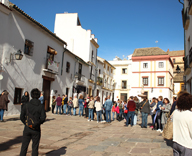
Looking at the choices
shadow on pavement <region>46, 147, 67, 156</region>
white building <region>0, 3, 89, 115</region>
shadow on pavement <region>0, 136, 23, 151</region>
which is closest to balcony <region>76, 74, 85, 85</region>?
white building <region>0, 3, 89, 115</region>

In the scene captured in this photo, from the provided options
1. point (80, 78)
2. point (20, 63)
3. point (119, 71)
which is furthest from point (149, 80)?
point (20, 63)

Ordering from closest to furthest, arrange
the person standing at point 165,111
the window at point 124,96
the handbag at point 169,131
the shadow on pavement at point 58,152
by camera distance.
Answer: the handbag at point 169,131
the shadow on pavement at point 58,152
the person standing at point 165,111
the window at point 124,96

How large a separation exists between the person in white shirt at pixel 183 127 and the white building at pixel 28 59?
10.6m

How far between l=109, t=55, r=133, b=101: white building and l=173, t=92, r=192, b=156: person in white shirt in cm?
3788

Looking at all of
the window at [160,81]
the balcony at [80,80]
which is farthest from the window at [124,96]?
the balcony at [80,80]

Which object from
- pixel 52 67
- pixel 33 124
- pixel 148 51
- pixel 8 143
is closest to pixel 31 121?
pixel 33 124

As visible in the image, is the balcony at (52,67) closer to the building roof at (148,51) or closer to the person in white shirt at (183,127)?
the person in white shirt at (183,127)

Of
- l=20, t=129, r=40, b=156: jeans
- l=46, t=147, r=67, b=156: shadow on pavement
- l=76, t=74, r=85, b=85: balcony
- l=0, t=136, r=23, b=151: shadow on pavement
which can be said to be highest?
l=76, t=74, r=85, b=85: balcony

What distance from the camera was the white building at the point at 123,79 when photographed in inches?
1603

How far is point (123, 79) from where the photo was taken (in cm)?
4138

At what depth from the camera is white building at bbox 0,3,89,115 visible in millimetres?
11547

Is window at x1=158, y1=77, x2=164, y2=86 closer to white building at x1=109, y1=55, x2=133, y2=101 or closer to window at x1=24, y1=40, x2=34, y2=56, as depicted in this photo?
white building at x1=109, y1=55, x2=133, y2=101

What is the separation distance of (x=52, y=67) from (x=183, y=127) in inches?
573

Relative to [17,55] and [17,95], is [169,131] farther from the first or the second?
[17,95]
